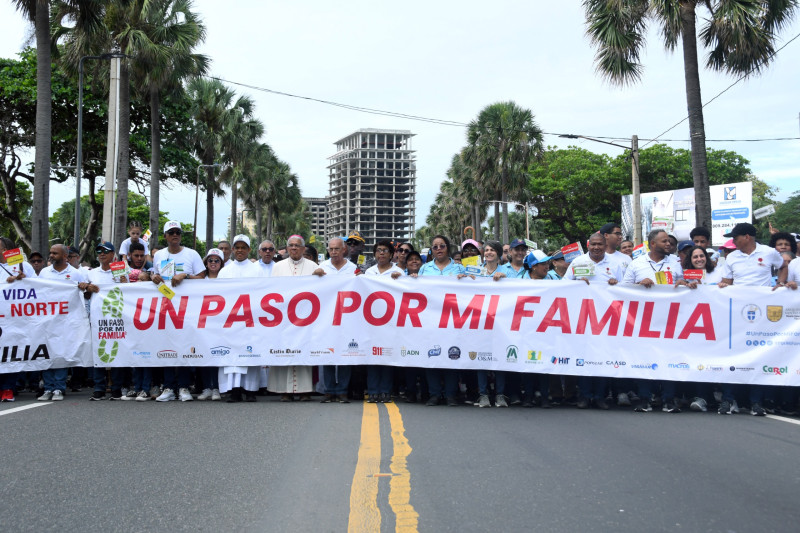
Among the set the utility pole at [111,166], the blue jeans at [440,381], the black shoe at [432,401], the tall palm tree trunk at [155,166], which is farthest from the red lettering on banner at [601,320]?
the tall palm tree trunk at [155,166]

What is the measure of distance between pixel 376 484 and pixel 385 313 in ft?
12.9

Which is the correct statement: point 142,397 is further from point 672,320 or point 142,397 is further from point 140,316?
point 672,320

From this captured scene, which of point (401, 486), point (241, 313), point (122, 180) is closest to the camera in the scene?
point (401, 486)

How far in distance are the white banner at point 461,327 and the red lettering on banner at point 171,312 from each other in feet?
0.06

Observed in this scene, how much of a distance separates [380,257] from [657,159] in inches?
1926

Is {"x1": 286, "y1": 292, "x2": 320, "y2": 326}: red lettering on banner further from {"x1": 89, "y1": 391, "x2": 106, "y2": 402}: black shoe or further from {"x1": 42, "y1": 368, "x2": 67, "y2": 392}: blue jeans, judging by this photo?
{"x1": 42, "y1": 368, "x2": 67, "y2": 392}: blue jeans

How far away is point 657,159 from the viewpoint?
175 ft

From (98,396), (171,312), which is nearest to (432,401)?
(171,312)

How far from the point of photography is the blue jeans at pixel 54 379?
8766mm

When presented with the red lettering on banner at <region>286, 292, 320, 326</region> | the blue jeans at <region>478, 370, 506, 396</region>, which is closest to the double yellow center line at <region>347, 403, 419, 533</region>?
the blue jeans at <region>478, 370, 506, 396</region>

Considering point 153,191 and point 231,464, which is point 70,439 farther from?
point 153,191

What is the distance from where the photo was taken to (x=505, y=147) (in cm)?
4403

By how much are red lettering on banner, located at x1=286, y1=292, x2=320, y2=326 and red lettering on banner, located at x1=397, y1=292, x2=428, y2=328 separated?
3.29 feet

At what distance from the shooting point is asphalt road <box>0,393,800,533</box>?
13.6 feet
